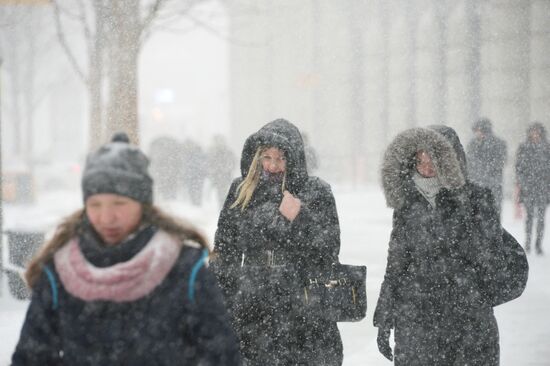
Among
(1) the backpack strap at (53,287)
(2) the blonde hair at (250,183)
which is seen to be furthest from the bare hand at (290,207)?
(1) the backpack strap at (53,287)

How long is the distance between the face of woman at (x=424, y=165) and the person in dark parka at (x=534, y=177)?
8084 mm

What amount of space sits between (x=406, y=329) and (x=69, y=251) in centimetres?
215

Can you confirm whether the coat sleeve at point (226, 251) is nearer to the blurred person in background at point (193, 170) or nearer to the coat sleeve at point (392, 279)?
the coat sleeve at point (392, 279)

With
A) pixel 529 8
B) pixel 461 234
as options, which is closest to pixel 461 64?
pixel 529 8

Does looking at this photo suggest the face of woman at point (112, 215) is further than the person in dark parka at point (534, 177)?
No

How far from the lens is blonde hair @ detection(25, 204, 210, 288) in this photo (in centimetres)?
252

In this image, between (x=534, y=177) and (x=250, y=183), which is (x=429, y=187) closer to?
(x=250, y=183)

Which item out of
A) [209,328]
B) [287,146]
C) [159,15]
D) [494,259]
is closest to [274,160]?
[287,146]

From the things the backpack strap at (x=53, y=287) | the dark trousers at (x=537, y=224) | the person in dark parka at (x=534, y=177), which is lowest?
the dark trousers at (x=537, y=224)

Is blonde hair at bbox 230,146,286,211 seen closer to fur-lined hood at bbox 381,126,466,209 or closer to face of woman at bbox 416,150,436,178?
fur-lined hood at bbox 381,126,466,209

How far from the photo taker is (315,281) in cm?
397

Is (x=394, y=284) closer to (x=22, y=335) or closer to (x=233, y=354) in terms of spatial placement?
(x=233, y=354)

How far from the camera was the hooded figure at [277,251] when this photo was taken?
3930 mm

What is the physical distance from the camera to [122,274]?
236cm
